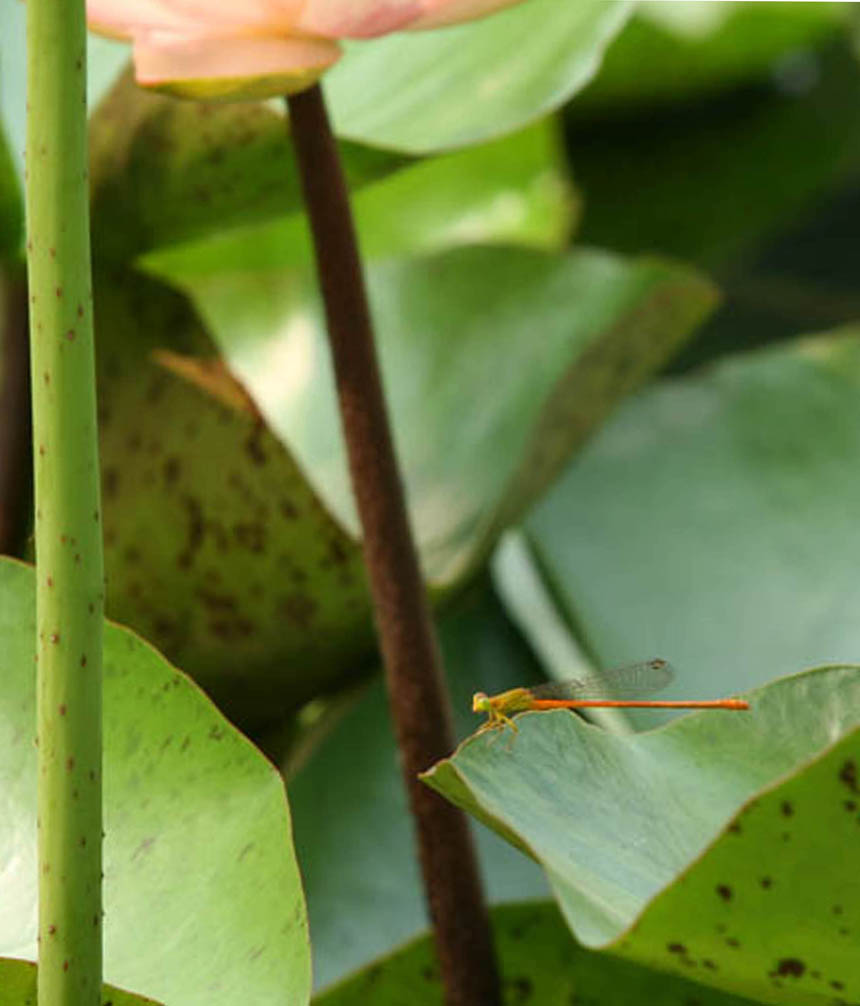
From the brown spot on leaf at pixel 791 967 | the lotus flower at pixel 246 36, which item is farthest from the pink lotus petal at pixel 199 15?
the brown spot on leaf at pixel 791 967

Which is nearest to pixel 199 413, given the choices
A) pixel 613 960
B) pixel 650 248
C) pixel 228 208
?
pixel 228 208

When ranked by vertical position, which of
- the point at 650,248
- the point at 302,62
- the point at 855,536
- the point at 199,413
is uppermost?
the point at 302,62

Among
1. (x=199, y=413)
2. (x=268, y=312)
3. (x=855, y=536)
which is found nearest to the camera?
(x=199, y=413)

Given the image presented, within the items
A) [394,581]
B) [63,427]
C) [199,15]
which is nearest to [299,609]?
[394,581]

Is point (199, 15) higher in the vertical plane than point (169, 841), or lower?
higher

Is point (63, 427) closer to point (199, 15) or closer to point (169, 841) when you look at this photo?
point (169, 841)

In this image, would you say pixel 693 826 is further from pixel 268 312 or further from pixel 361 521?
pixel 268 312
